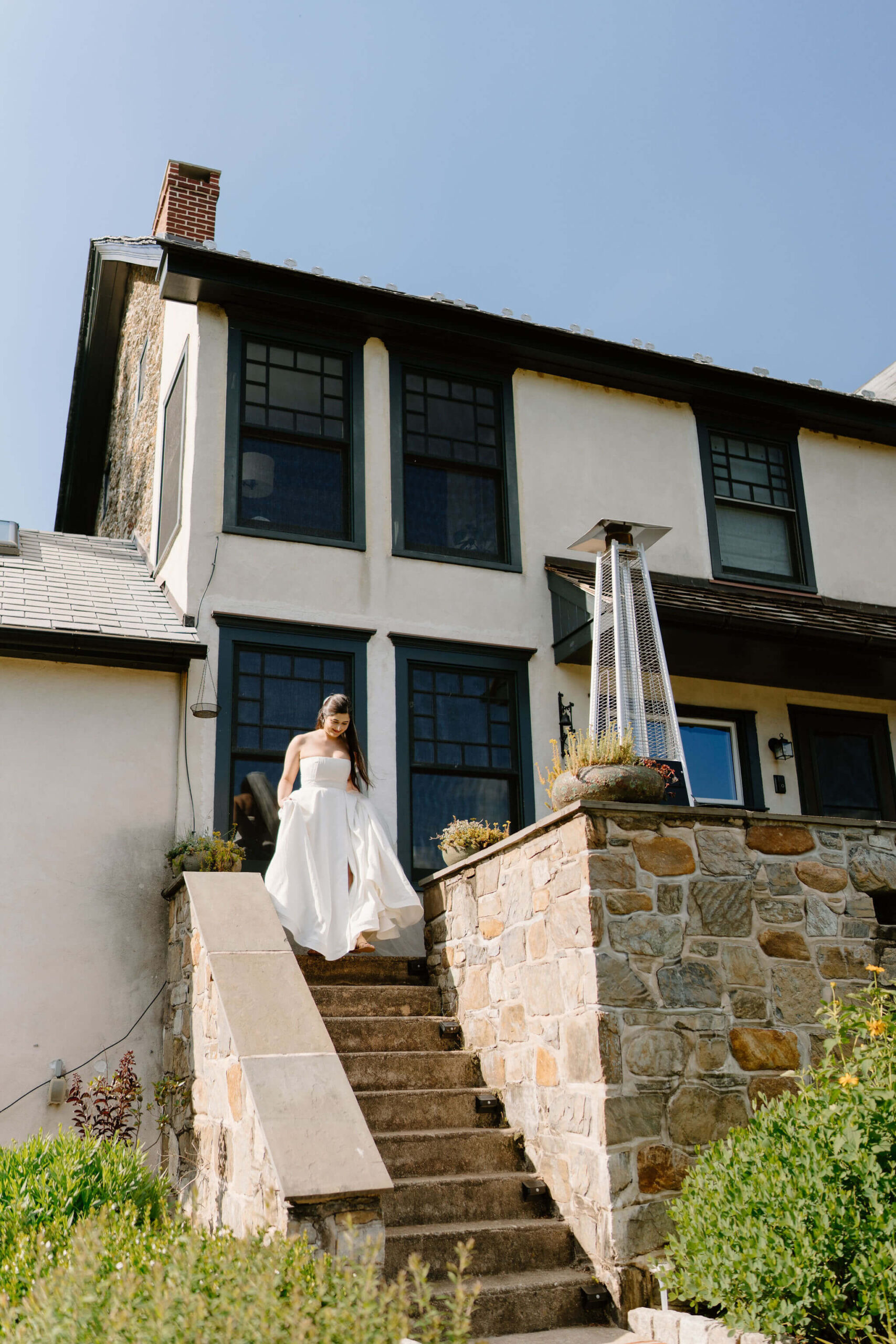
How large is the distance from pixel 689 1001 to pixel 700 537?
5.56 m

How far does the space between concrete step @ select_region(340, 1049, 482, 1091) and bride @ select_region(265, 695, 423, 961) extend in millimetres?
767

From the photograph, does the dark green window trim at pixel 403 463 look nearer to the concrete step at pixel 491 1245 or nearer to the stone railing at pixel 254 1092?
the stone railing at pixel 254 1092

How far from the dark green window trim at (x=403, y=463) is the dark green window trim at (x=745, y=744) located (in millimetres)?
1935

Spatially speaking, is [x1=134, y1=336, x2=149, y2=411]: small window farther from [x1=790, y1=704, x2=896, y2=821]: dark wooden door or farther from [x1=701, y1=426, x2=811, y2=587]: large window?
[x1=790, y1=704, x2=896, y2=821]: dark wooden door

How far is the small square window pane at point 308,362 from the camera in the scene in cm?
941

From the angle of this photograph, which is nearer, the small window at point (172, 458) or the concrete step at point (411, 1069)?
the concrete step at point (411, 1069)

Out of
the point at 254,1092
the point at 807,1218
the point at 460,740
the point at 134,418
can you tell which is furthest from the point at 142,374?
the point at 807,1218

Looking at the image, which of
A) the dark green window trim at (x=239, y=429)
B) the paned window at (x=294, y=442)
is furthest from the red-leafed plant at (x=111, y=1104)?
the paned window at (x=294, y=442)

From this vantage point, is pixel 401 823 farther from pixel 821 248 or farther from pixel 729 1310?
pixel 821 248

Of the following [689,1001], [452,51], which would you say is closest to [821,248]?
[452,51]

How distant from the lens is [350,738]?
7746 millimetres

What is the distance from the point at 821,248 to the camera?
30.5 ft

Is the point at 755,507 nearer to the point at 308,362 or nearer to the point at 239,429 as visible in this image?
the point at 308,362

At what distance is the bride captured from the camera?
7027mm
